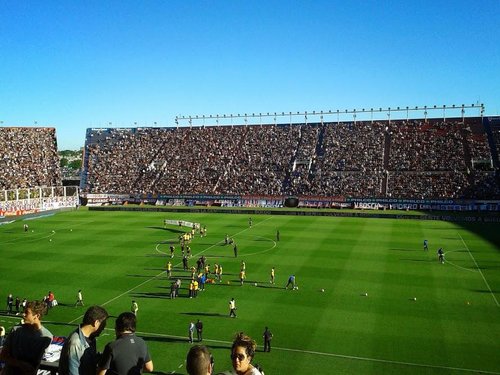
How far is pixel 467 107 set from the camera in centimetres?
8506

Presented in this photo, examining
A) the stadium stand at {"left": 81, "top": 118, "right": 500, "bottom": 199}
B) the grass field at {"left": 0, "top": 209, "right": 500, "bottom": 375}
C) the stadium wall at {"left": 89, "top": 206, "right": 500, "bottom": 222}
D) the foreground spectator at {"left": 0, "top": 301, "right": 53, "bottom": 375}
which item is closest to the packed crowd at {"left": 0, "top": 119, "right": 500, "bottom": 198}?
the stadium stand at {"left": 81, "top": 118, "right": 500, "bottom": 199}

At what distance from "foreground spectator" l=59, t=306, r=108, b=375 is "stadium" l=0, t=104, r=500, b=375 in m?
0.19

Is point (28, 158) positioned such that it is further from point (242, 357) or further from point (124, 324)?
point (242, 357)

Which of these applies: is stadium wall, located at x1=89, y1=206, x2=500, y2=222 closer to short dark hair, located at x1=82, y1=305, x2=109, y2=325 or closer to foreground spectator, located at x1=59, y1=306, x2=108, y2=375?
short dark hair, located at x1=82, y1=305, x2=109, y2=325

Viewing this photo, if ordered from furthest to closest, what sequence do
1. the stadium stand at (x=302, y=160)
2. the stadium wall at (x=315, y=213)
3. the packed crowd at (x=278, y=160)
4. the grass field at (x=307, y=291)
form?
the packed crowd at (x=278, y=160)
the stadium stand at (x=302, y=160)
the stadium wall at (x=315, y=213)
the grass field at (x=307, y=291)

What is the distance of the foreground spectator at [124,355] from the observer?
5.79 meters

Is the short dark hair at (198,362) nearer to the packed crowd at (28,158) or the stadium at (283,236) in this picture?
the stadium at (283,236)

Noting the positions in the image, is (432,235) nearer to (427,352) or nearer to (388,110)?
(427,352)

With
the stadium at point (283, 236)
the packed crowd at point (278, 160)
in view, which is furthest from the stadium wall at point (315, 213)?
the packed crowd at point (278, 160)

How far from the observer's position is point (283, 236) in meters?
49.8

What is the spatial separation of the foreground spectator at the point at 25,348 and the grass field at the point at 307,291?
1439 cm

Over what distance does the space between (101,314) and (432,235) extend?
4929 cm

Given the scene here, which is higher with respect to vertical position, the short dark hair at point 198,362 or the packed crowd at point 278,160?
the packed crowd at point 278,160

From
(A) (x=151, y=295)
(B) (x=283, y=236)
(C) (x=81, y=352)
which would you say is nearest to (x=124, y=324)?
(C) (x=81, y=352)
